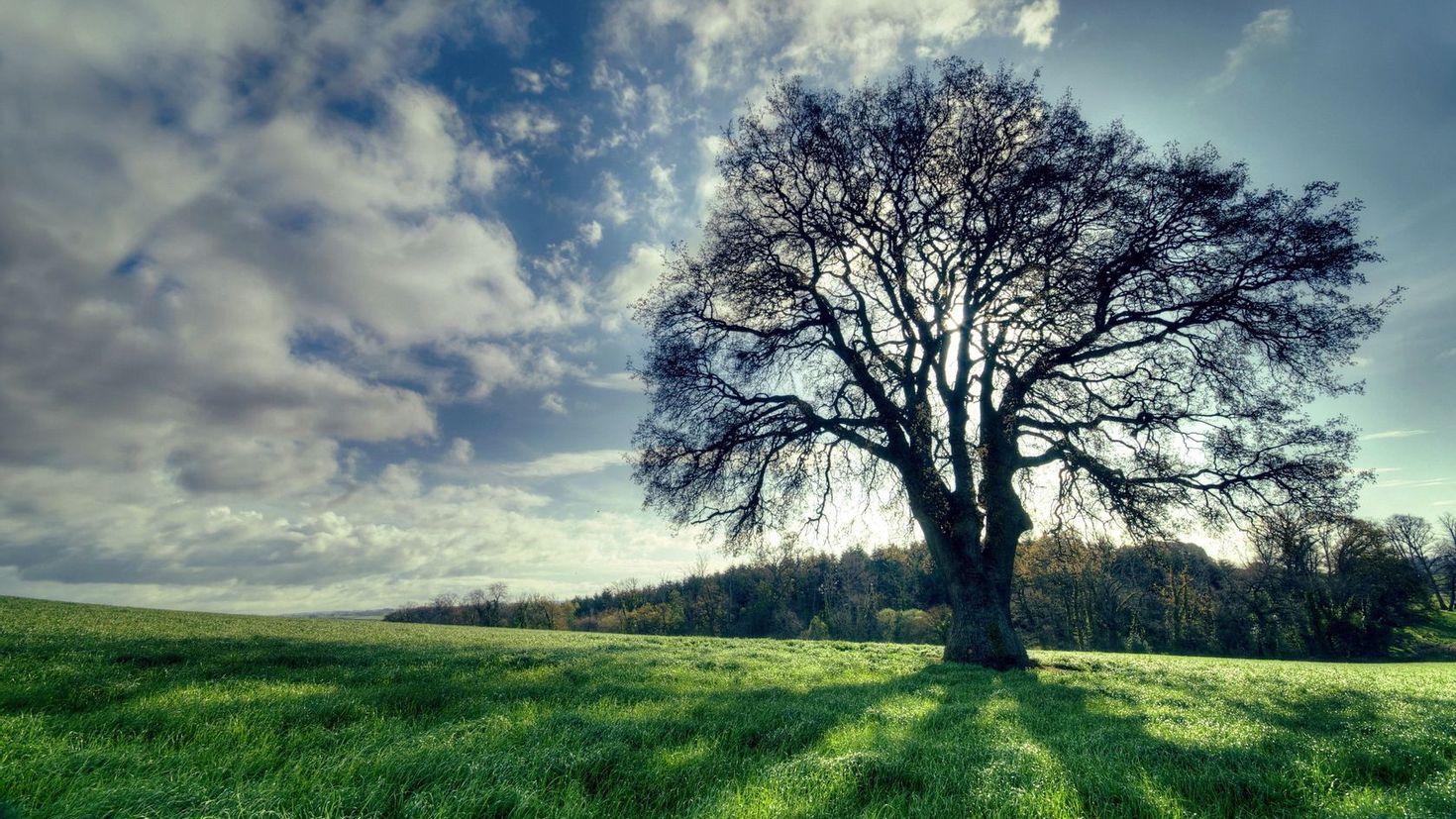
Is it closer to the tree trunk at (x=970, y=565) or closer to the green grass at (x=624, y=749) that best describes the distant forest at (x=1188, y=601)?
the tree trunk at (x=970, y=565)

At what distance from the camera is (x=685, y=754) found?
443cm

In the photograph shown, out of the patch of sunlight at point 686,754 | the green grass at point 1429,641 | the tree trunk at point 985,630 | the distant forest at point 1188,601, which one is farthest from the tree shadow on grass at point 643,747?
the green grass at point 1429,641

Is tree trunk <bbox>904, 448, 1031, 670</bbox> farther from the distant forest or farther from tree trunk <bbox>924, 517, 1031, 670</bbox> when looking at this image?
the distant forest

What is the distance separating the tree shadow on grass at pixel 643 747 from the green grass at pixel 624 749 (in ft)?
0.08

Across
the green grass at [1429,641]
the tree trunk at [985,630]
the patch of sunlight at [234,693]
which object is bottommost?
the green grass at [1429,641]

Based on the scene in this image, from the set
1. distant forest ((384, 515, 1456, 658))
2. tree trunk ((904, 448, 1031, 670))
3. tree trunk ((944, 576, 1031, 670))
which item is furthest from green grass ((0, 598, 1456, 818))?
distant forest ((384, 515, 1456, 658))

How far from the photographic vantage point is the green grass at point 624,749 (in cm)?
319

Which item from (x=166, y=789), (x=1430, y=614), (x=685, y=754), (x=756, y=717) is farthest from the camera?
(x=1430, y=614)

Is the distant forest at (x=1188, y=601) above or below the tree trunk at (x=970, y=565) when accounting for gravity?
below

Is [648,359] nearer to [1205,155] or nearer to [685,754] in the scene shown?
[685,754]

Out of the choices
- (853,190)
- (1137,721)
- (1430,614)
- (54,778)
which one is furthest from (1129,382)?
(1430,614)

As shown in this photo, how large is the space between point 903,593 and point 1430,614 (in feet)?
171

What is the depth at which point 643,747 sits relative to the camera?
180 inches

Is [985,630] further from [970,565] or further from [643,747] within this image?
[643,747]
